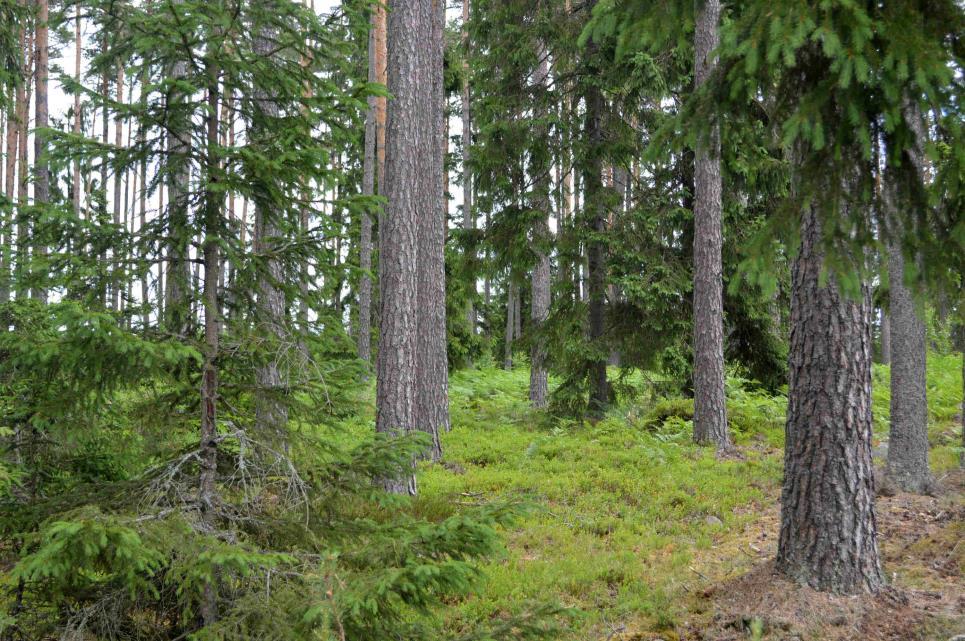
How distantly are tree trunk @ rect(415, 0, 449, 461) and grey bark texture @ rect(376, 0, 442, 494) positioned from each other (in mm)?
930

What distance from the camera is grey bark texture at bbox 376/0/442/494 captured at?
7754 mm

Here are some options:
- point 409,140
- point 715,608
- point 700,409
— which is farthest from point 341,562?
point 700,409

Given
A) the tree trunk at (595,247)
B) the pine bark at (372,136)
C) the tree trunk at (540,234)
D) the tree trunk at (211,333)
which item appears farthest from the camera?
the pine bark at (372,136)

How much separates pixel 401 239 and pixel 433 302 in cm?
330

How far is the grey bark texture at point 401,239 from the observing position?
25.4 feet

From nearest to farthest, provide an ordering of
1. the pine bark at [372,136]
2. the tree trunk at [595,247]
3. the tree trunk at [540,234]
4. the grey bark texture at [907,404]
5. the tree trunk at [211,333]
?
the tree trunk at [211,333] → the grey bark texture at [907,404] → the tree trunk at [595,247] → the tree trunk at [540,234] → the pine bark at [372,136]

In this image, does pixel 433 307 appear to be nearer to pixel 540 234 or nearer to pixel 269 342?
pixel 540 234

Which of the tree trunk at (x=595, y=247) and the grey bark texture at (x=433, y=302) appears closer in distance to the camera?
the grey bark texture at (x=433, y=302)

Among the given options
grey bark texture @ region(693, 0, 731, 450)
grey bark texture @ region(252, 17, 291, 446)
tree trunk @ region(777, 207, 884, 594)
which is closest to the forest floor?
tree trunk @ region(777, 207, 884, 594)

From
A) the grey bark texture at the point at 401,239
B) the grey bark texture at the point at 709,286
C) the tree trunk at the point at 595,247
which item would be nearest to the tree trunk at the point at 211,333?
the grey bark texture at the point at 401,239

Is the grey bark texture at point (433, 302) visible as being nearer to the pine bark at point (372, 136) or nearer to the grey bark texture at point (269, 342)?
the pine bark at point (372, 136)

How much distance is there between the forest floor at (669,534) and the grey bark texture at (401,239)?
1347 millimetres

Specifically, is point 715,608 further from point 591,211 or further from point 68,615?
point 591,211

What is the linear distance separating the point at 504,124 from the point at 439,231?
248 centimetres
